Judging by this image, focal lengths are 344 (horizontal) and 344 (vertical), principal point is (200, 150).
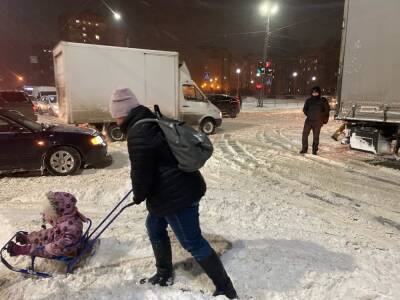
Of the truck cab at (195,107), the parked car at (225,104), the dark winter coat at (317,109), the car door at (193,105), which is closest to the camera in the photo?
the dark winter coat at (317,109)

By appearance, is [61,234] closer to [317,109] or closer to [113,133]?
[317,109]

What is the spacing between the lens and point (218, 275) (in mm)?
2836

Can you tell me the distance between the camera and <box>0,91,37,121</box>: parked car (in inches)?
606

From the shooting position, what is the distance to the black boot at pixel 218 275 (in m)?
2.80

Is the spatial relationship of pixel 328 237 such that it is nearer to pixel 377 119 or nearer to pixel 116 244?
pixel 116 244

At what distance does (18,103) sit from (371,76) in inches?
567

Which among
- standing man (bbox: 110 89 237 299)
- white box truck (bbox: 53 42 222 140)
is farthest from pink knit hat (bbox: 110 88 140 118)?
white box truck (bbox: 53 42 222 140)

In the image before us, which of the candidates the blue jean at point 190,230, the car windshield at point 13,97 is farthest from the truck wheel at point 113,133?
the blue jean at point 190,230

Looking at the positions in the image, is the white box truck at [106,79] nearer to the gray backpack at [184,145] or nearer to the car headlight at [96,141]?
the car headlight at [96,141]

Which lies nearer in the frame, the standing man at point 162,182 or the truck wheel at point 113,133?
the standing man at point 162,182

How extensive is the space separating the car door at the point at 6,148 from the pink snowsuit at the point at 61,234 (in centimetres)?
376

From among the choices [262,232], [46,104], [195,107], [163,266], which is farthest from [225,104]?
[163,266]

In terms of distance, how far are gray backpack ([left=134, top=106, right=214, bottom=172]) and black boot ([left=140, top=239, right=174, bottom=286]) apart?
89 cm

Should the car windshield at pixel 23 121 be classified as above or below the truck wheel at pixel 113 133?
above
